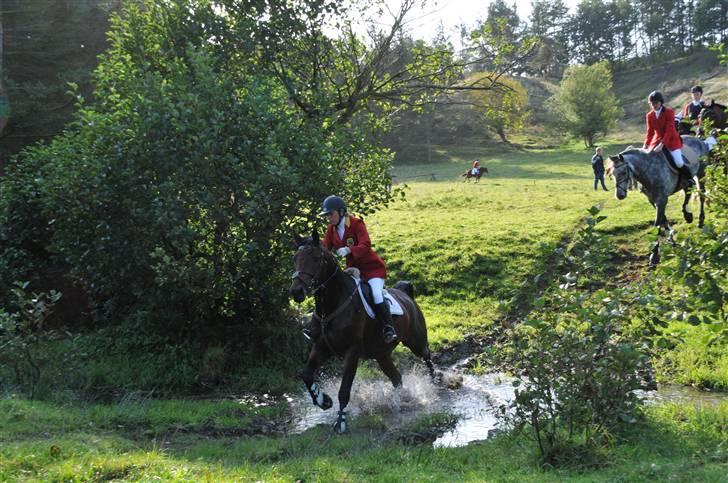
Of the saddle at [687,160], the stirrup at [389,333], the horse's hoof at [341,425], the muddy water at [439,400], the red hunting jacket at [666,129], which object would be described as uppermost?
the red hunting jacket at [666,129]

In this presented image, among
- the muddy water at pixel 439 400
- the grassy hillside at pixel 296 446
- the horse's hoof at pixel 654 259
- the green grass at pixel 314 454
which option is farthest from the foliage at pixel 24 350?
the horse's hoof at pixel 654 259

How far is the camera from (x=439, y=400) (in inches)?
422

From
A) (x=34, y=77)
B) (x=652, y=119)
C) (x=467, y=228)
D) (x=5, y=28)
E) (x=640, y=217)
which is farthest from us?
(x=34, y=77)

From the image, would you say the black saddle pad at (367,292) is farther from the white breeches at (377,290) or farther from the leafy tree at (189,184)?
the leafy tree at (189,184)

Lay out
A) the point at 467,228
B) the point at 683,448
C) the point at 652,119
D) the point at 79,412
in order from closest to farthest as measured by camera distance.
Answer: the point at 683,448 < the point at 79,412 < the point at 652,119 < the point at 467,228

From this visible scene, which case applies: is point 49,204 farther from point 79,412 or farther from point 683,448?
point 683,448

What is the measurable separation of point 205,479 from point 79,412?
4.16m

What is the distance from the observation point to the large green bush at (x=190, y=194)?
11648 millimetres

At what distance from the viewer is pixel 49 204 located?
40.3ft

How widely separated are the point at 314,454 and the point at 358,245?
3.36 m

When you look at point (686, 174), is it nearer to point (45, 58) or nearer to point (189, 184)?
point (189, 184)

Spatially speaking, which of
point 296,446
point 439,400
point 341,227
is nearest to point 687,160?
point 439,400

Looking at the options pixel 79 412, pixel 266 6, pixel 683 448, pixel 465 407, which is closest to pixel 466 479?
pixel 683 448

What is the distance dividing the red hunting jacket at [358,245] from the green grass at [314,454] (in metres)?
2.47
